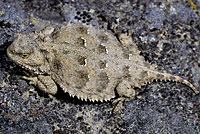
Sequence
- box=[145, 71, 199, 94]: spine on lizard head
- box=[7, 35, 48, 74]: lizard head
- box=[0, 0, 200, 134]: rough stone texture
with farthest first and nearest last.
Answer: box=[145, 71, 199, 94]: spine on lizard head < box=[0, 0, 200, 134]: rough stone texture < box=[7, 35, 48, 74]: lizard head

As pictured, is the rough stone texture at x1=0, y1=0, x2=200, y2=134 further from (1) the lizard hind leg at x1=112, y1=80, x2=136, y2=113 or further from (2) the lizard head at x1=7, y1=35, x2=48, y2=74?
(2) the lizard head at x1=7, y1=35, x2=48, y2=74

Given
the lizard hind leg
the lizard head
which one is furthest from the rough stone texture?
the lizard head

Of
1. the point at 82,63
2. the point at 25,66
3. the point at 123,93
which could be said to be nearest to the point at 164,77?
the point at 123,93

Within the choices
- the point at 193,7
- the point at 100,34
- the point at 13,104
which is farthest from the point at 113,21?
the point at 13,104

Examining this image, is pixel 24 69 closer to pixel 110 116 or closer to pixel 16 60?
pixel 16 60

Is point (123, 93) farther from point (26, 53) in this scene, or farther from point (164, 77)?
point (26, 53)

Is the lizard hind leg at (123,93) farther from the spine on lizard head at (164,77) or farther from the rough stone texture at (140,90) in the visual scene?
the spine on lizard head at (164,77)
